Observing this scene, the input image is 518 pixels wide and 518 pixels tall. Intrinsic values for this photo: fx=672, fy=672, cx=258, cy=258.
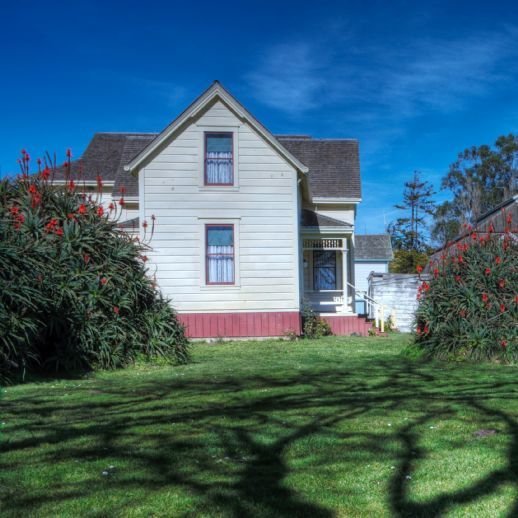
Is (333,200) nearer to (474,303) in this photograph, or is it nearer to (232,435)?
(474,303)

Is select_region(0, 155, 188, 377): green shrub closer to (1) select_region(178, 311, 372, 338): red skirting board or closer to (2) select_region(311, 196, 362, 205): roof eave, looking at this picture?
(1) select_region(178, 311, 372, 338): red skirting board

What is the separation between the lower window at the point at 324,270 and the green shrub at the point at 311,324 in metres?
3.13

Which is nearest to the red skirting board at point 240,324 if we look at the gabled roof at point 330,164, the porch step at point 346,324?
the porch step at point 346,324

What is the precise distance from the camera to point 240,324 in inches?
787

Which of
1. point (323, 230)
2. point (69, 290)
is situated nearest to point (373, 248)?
point (323, 230)

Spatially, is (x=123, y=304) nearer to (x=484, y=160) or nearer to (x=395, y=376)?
(x=395, y=376)

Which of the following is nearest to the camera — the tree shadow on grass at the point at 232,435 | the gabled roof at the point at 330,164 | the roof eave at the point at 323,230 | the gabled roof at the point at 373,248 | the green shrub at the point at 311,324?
the tree shadow on grass at the point at 232,435

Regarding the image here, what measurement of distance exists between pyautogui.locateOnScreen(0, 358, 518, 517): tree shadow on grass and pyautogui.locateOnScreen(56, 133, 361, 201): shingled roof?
1556cm

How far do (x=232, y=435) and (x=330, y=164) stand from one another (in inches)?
839

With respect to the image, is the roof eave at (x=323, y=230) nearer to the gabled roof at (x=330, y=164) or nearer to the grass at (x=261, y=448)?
the gabled roof at (x=330, y=164)

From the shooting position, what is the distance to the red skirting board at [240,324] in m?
19.8

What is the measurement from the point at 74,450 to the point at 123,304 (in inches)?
263

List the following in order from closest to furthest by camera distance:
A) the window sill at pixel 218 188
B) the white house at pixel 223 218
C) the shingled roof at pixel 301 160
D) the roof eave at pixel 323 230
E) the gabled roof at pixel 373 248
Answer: the white house at pixel 223 218 < the window sill at pixel 218 188 < the roof eave at pixel 323 230 < the shingled roof at pixel 301 160 < the gabled roof at pixel 373 248

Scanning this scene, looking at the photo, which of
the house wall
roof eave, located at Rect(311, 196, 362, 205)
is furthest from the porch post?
the house wall
